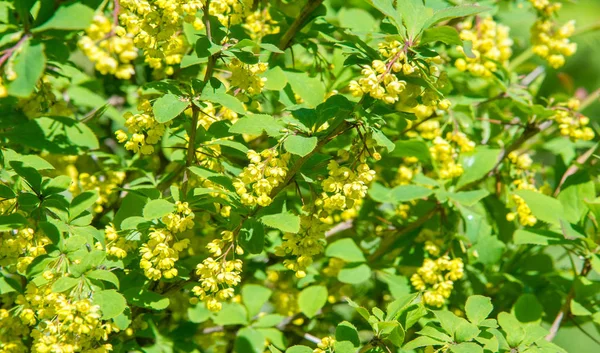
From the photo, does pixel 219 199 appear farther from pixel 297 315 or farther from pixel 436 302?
pixel 297 315

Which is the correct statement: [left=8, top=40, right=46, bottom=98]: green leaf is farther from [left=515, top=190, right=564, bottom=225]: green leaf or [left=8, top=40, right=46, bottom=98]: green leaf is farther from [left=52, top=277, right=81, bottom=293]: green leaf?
[left=515, top=190, right=564, bottom=225]: green leaf

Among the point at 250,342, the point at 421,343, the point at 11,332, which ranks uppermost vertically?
the point at 421,343

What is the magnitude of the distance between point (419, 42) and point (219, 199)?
1.50 feet

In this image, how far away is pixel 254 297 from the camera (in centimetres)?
180

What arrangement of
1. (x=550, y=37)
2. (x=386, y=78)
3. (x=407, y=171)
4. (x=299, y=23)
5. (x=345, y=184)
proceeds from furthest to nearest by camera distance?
(x=550, y=37) → (x=407, y=171) → (x=299, y=23) → (x=345, y=184) → (x=386, y=78)

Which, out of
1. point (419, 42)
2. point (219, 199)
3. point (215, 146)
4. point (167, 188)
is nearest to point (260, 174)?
point (219, 199)

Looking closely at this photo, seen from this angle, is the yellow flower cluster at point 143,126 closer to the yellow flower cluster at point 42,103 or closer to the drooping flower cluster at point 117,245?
the drooping flower cluster at point 117,245

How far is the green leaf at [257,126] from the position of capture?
1264 millimetres

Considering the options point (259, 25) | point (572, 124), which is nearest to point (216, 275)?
point (259, 25)

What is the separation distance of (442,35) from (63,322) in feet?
2.66

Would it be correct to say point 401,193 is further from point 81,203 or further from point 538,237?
point 81,203

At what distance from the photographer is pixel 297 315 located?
196 centimetres

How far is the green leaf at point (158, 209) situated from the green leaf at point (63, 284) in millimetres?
167

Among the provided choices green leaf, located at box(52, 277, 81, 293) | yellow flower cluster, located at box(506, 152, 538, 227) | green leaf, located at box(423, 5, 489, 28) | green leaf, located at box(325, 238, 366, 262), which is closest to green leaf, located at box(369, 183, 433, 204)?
green leaf, located at box(325, 238, 366, 262)
